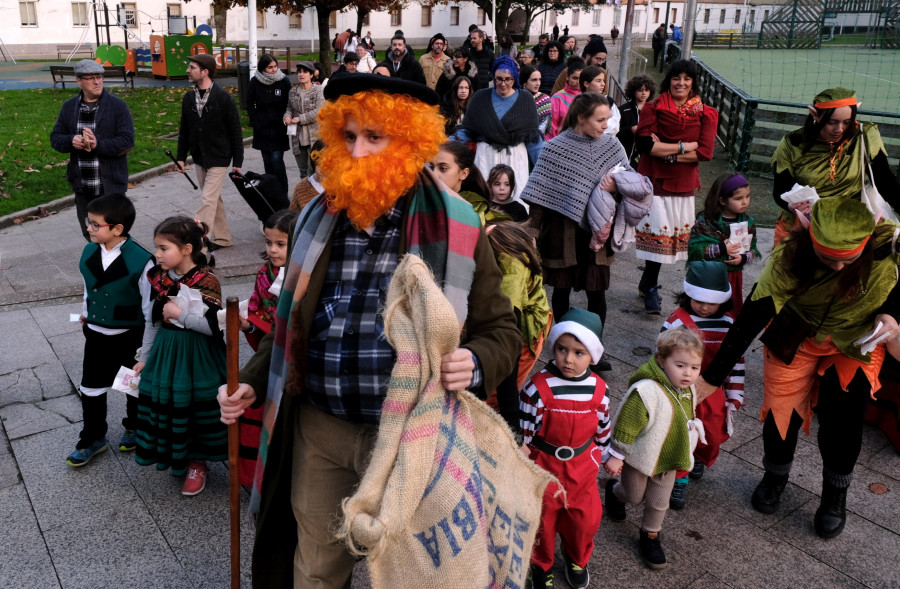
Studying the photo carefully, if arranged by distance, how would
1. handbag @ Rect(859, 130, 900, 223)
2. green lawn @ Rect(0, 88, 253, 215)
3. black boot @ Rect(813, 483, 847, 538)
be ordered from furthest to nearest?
green lawn @ Rect(0, 88, 253, 215), handbag @ Rect(859, 130, 900, 223), black boot @ Rect(813, 483, 847, 538)

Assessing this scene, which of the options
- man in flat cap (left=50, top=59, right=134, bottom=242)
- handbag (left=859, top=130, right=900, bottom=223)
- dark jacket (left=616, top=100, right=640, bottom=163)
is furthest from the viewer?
dark jacket (left=616, top=100, right=640, bottom=163)

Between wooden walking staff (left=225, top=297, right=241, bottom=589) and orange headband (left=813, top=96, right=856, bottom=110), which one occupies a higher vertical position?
orange headband (left=813, top=96, right=856, bottom=110)

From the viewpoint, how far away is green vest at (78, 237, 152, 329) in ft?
13.5

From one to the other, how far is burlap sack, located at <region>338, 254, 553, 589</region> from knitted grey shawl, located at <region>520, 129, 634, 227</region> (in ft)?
11.2

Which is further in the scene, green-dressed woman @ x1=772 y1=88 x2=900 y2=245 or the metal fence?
the metal fence

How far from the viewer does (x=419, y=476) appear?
6.80 feet

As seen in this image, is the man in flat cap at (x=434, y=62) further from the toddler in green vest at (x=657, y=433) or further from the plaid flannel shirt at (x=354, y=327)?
the plaid flannel shirt at (x=354, y=327)

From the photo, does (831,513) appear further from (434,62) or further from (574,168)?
(434,62)

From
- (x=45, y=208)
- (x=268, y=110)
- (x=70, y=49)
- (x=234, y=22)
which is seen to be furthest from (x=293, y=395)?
(x=234, y=22)

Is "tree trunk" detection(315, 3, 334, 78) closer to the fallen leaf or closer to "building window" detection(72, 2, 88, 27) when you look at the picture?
"building window" detection(72, 2, 88, 27)

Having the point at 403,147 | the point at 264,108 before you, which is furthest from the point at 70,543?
the point at 264,108

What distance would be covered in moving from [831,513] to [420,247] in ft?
8.89

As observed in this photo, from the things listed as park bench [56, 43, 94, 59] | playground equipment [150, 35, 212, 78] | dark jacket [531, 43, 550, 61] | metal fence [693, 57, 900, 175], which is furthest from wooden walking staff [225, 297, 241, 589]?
park bench [56, 43, 94, 59]

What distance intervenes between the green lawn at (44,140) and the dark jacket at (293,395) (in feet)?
29.6
